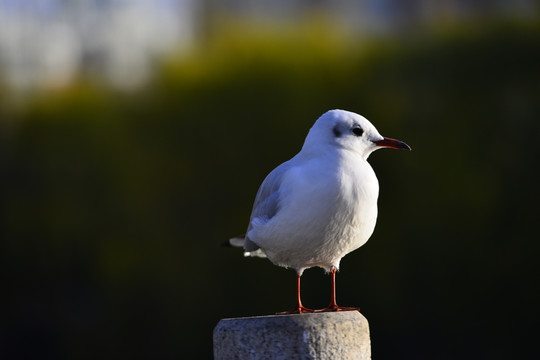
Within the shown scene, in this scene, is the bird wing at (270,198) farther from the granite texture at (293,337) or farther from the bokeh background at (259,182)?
the bokeh background at (259,182)

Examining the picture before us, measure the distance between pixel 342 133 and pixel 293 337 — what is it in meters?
0.87

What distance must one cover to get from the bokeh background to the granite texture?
5.26m

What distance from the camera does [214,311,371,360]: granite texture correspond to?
3305 millimetres

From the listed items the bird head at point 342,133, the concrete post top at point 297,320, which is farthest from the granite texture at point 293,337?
the bird head at point 342,133

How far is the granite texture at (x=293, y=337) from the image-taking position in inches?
130

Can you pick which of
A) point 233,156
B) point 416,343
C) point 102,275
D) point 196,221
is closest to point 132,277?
point 102,275

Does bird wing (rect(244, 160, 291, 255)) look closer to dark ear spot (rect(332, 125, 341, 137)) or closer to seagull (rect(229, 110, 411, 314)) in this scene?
seagull (rect(229, 110, 411, 314))

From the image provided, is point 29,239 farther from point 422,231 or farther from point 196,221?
point 422,231

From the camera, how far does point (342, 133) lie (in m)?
3.63

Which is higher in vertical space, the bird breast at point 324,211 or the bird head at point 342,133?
the bird head at point 342,133

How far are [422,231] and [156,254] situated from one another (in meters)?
2.90

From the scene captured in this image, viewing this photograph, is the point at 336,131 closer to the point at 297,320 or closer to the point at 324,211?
the point at 324,211

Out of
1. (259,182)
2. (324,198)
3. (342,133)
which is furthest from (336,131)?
(259,182)

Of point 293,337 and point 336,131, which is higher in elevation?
point 336,131
